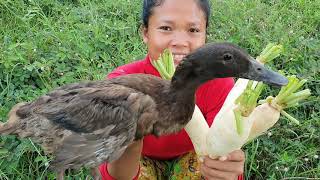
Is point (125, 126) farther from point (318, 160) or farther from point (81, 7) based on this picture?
point (81, 7)

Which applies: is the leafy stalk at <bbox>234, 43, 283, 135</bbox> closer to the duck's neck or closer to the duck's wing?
the duck's neck

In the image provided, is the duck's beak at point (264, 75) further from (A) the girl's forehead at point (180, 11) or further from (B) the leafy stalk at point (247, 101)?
(A) the girl's forehead at point (180, 11)

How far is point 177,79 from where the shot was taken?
229 centimetres

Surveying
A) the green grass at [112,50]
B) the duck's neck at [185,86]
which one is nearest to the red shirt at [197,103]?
the green grass at [112,50]

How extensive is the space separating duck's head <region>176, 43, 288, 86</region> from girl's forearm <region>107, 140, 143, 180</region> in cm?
52

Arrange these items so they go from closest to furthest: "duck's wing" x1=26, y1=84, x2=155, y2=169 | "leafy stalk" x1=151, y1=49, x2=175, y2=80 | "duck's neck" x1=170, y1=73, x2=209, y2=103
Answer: "duck's wing" x1=26, y1=84, x2=155, y2=169 < "duck's neck" x1=170, y1=73, x2=209, y2=103 < "leafy stalk" x1=151, y1=49, x2=175, y2=80

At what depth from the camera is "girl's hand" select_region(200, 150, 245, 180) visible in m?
2.60

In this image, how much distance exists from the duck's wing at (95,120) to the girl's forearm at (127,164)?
1.13 feet

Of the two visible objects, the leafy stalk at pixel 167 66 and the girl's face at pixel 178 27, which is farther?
the girl's face at pixel 178 27

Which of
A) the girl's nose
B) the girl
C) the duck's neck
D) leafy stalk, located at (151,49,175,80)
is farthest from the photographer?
the girl's nose

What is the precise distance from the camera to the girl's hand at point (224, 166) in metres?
2.60

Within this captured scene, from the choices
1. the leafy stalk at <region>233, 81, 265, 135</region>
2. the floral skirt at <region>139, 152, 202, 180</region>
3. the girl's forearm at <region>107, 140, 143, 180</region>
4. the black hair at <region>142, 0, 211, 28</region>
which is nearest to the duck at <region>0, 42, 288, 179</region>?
the leafy stalk at <region>233, 81, 265, 135</region>

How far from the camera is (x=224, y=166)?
2.61 meters

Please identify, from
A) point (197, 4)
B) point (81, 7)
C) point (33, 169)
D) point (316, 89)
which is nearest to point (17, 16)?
point (81, 7)
